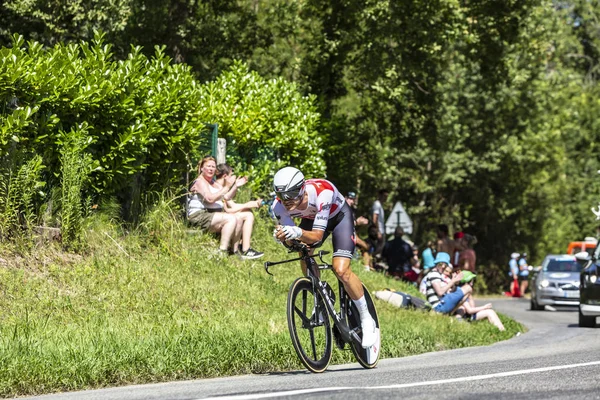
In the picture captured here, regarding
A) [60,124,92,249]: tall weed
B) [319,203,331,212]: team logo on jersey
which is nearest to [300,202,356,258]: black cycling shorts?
[319,203,331,212]: team logo on jersey

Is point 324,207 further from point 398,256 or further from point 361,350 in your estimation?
point 398,256

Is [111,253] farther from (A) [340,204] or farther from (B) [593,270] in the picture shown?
(B) [593,270]

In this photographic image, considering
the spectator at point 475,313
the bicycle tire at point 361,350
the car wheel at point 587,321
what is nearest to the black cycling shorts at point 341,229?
the bicycle tire at point 361,350

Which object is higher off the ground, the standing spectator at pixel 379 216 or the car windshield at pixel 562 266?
the standing spectator at pixel 379 216

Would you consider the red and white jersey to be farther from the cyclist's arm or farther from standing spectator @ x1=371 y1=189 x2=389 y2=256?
standing spectator @ x1=371 y1=189 x2=389 y2=256

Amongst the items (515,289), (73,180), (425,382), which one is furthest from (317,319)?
(515,289)

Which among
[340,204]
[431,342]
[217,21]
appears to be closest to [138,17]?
[217,21]

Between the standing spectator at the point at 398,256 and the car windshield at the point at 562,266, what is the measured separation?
10194 millimetres

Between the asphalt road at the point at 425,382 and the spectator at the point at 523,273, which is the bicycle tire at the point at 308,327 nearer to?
the asphalt road at the point at 425,382

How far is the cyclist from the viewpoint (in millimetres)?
10031

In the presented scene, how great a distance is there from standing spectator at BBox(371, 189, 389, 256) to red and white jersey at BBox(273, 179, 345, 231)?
12965 mm

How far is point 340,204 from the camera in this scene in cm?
1062

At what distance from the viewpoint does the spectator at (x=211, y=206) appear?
17.0 metres

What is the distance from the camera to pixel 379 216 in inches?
934
